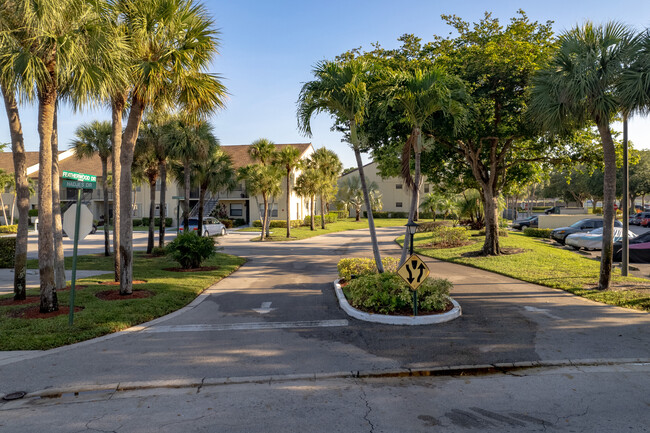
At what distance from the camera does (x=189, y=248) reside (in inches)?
596

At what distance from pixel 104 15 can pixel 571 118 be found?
11790mm

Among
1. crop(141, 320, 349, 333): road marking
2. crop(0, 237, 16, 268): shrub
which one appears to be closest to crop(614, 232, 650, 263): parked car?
crop(141, 320, 349, 333): road marking

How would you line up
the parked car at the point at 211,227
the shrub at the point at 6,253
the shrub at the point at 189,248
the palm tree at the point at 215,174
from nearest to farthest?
the shrub at the point at 189,248 → the shrub at the point at 6,253 → the palm tree at the point at 215,174 → the parked car at the point at 211,227

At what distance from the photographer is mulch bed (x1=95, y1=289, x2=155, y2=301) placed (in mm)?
10445

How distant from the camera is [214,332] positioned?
7.95 m

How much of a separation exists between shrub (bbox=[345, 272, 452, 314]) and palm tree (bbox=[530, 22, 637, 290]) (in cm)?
554

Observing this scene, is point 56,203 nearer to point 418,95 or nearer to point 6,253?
point 6,253

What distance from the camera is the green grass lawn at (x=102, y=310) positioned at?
7.24 meters

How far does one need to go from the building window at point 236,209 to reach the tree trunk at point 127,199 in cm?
3933

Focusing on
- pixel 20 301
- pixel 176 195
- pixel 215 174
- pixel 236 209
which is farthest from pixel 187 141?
pixel 236 209

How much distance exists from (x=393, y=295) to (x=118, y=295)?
6.91 meters

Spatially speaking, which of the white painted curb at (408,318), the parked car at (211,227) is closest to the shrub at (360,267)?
the white painted curb at (408,318)

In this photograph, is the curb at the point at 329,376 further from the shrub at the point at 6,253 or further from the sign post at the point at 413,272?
the shrub at the point at 6,253

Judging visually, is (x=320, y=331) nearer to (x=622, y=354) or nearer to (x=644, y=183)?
(x=622, y=354)
